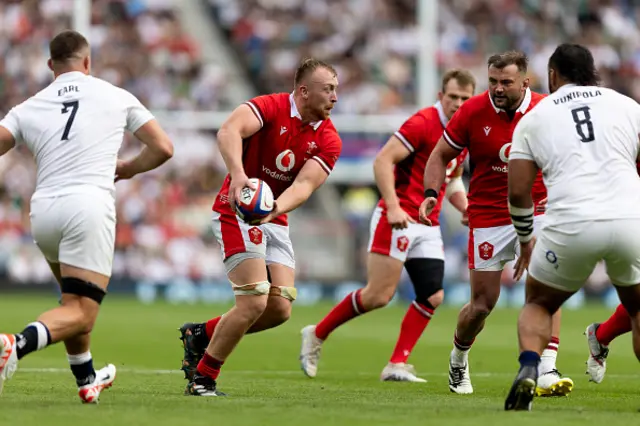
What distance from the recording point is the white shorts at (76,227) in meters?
7.23

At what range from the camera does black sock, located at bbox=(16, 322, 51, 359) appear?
23.0 ft

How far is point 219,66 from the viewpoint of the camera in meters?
27.4

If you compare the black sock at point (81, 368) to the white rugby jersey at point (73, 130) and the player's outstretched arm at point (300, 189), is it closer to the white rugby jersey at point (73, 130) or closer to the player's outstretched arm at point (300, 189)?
the white rugby jersey at point (73, 130)

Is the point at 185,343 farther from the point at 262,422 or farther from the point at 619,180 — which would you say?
the point at 619,180

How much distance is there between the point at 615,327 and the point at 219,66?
18.8m

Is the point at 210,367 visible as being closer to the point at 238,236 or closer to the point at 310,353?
the point at 238,236

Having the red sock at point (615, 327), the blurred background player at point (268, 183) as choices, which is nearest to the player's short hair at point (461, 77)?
the blurred background player at point (268, 183)

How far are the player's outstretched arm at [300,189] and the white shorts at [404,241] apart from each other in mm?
2471

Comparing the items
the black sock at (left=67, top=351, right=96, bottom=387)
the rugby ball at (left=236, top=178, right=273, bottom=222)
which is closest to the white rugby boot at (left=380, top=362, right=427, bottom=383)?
the rugby ball at (left=236, top=178, right=273, bottom=222)

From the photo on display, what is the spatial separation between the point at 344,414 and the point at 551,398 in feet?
7.25

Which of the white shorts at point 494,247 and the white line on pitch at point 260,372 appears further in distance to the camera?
the white line on pitch at point 260,372

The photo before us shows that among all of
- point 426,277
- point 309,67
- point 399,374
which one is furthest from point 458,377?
point 309,67

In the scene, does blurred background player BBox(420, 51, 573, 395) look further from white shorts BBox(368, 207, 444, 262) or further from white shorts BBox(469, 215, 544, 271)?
white shorts BBox(368, 207, 444, 262)

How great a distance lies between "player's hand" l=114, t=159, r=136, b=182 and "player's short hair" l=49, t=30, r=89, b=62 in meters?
0.74
